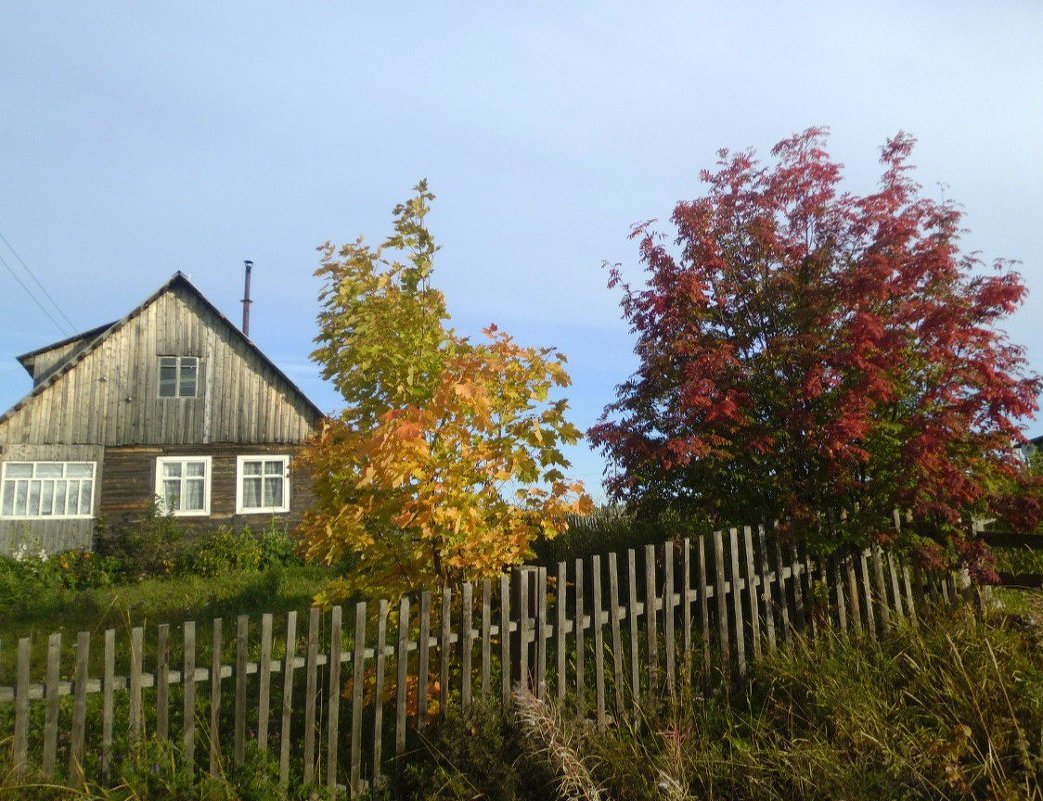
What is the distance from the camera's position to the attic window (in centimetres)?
1695

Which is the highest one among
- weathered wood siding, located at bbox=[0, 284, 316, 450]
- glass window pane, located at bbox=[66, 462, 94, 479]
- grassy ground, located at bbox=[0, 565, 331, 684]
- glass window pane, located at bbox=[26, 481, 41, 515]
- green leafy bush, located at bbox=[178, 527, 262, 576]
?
weathered wood siding, located at bbox=[0, 284, 316, 450]

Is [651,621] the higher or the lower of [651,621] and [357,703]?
the higher

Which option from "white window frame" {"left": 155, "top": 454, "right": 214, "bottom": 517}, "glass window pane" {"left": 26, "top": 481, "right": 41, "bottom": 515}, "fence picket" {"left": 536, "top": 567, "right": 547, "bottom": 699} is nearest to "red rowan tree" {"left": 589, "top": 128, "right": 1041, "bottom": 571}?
"fence picket" {"left": 536, "top": 567, "right": 547, "bottom": 699}

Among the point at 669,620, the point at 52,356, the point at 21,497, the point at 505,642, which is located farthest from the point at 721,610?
the point at 52,356

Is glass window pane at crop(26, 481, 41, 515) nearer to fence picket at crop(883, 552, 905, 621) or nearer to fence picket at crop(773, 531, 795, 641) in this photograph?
fence picket at crop(773, 531, 795, 641)

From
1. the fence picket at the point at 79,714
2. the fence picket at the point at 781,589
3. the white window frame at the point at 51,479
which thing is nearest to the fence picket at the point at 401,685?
the fence picket at the point at 79,714

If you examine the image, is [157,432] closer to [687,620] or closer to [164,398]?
[164,398]

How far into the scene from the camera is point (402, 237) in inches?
215

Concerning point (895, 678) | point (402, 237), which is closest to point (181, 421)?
point (402, 237)

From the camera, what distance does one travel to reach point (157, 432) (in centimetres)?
1667

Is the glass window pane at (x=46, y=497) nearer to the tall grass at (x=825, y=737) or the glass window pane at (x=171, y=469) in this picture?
the glass window pane at (x=171, y=469)

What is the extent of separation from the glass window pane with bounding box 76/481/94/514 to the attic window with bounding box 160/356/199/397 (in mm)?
2510

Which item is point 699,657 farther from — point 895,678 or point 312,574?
point 312,574

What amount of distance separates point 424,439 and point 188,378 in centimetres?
1451
